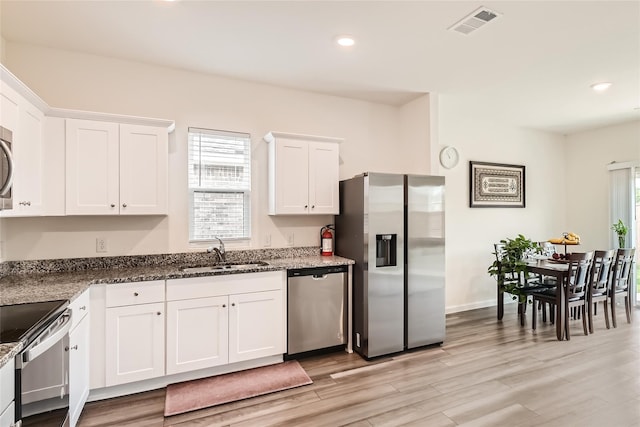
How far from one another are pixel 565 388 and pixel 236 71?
13.3 ft

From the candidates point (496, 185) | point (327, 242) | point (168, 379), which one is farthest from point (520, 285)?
point (168, 379)

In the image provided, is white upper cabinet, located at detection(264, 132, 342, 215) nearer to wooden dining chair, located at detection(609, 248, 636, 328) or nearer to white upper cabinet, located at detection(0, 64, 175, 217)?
white upper cabinet, located at detection(0, 64, 175, 217)

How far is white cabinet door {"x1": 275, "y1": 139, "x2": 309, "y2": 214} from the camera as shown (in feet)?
11.1

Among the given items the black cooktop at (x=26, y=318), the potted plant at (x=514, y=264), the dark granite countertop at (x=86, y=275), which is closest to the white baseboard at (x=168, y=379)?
the dark granite countertop at (x=86, y=275)

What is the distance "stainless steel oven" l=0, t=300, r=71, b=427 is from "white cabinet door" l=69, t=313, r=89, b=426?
7.4 inches

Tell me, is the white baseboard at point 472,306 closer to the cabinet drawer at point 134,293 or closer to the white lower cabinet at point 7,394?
the cabinet drawer at point 134,293

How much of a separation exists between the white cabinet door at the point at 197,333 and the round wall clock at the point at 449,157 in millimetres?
3449

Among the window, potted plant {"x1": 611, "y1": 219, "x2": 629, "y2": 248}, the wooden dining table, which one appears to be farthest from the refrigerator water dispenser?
potted plant {"x1": 611, "y1": 219, "x2": 629, "y2": 248}

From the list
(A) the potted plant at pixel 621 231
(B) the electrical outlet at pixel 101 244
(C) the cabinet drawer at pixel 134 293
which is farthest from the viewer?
(A) the potted plant at pixel 621 231

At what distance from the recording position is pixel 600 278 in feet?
13.1

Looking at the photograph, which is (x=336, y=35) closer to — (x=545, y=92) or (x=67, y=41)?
(x=67, y=41)

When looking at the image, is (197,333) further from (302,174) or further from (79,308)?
(302,174)

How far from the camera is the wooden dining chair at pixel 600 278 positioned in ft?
12.6

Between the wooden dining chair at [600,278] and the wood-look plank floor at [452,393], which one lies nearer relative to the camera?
the wood-look plank floor at [452,393]
